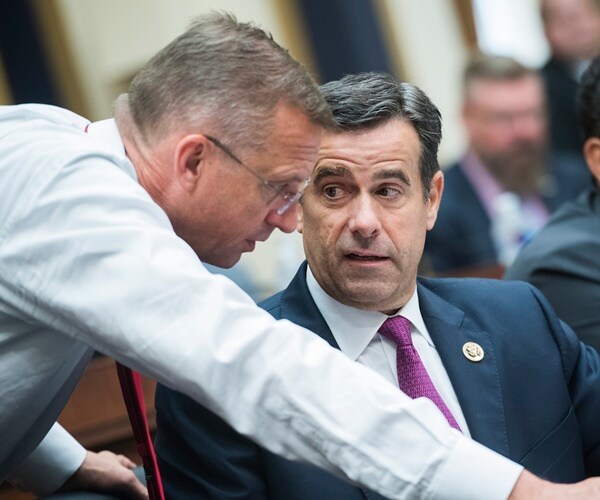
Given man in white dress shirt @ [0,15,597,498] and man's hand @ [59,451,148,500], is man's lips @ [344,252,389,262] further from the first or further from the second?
man's hand @ [59,451,148,500]

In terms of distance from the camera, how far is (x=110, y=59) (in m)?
6.38

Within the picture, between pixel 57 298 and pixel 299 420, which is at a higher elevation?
pixel 57 298

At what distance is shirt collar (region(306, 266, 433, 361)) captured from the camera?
83.8 inches

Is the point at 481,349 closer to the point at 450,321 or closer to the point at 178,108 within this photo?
the point at 450,321

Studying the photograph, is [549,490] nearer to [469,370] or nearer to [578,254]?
[469,370]

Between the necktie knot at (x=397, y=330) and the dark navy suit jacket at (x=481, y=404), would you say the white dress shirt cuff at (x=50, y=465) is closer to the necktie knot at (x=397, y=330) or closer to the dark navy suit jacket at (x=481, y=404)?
the dark navy suit jacket at (x=481, y=404)

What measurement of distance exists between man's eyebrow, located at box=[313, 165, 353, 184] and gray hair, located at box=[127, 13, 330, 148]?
1.13 ft

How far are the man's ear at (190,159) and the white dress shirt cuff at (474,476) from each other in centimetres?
61

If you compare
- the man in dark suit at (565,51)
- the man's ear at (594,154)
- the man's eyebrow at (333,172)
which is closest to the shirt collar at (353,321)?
the man's eyebrow at (333,172)

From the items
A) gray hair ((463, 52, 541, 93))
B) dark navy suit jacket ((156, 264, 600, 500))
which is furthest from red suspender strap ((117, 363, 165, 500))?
gray hair ((463, 52, 541, 93))

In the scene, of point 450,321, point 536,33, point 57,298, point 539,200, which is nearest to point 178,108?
point 57,298

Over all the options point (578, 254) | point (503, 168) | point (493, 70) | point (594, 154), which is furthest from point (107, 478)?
point (493, 70)

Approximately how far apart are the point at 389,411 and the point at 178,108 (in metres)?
0.62

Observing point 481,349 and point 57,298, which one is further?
point 481,349
